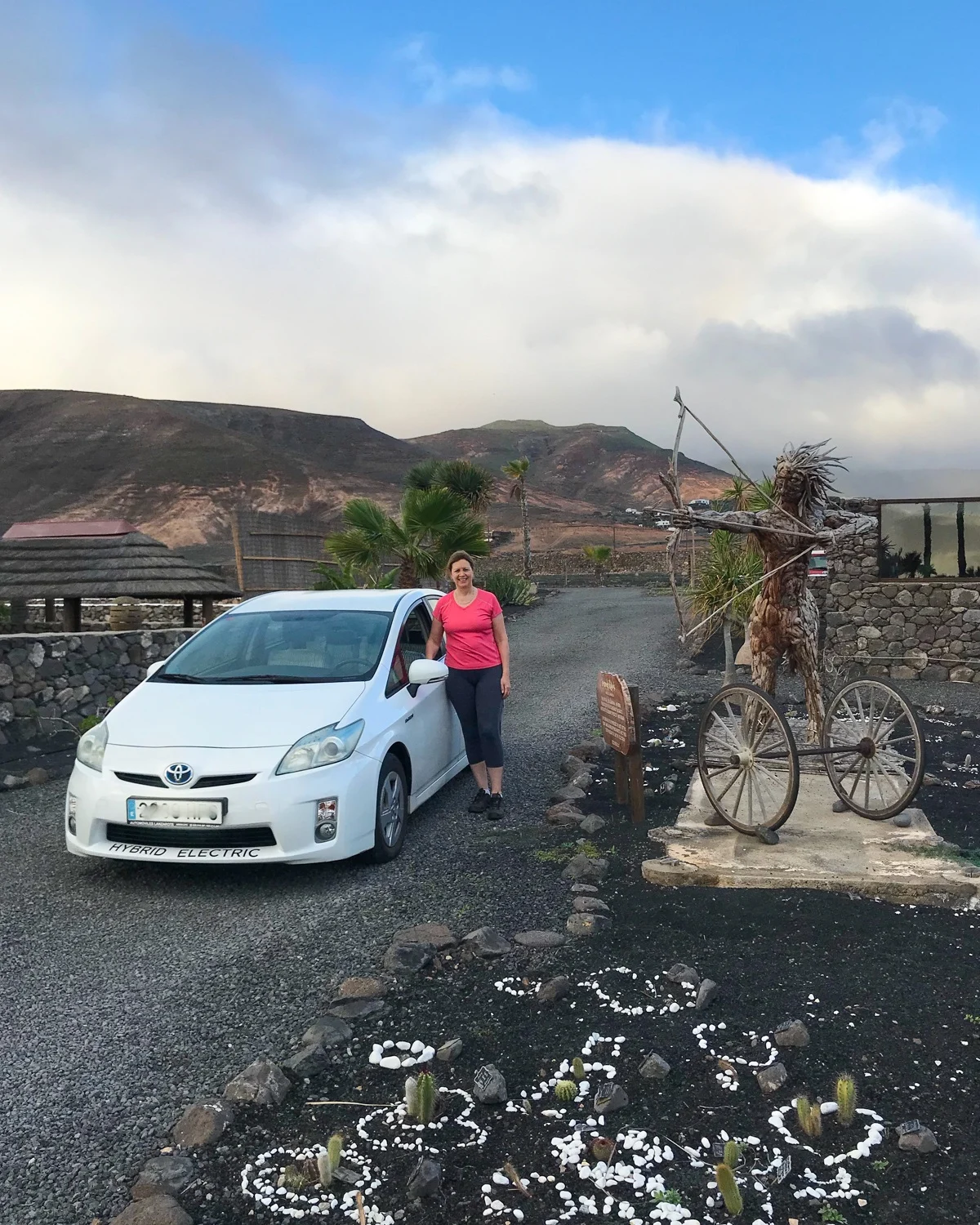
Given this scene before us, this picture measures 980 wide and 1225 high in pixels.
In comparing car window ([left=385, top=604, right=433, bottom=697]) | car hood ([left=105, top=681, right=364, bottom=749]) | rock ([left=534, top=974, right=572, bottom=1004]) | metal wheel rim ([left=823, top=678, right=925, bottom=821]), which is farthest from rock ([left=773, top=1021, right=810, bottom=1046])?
car window ([left=385, top=604, right=433, bottom=697])

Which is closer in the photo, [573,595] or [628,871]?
[628,871]

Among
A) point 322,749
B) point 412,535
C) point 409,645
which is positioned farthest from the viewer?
point 412,535

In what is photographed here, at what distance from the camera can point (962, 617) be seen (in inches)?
577

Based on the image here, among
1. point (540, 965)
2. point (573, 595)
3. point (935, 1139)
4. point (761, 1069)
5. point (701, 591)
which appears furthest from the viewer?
point (573, 595)

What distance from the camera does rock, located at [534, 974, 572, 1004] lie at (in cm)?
409

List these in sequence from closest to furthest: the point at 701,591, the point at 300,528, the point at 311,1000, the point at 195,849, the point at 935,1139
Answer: the point at 935,1139
the point at 311,1000
the point at 195,849
the point at 701,591
the point at 300,528

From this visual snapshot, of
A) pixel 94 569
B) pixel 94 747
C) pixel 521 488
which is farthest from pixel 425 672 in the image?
pixel 521 488

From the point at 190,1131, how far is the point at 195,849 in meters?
2.34

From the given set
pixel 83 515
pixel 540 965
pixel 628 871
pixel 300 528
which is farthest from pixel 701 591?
pixel 83 515

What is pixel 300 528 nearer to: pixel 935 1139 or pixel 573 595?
pixel 573 595

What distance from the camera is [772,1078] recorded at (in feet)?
11.2

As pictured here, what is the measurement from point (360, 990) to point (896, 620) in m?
12.7

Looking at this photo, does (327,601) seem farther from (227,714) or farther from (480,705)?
(227,714)

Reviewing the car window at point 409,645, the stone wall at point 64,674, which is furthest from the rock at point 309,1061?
the stone wall at point 64,674
